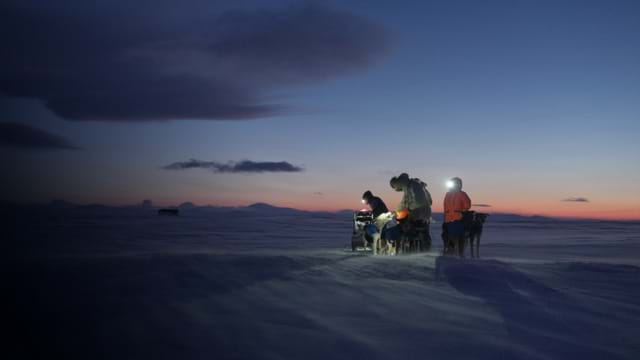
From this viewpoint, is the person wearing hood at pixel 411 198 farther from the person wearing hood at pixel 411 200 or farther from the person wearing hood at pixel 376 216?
the person wearing hood at pixel 376 216

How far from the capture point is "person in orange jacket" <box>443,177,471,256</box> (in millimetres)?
11977

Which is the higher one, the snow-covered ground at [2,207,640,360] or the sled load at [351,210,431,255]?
the sled load at [351,210,431,255]

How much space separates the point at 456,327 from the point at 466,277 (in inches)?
120

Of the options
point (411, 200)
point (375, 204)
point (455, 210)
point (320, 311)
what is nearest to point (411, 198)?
point (411, 200)

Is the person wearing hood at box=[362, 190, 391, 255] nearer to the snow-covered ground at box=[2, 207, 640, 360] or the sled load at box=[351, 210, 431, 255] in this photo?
Answer: the sled load at box=[351, 210, 431, 255]

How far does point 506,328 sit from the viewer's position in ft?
17.0

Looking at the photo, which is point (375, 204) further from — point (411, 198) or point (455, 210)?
point (455, 210)

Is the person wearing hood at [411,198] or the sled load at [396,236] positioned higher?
the person wearing hood at [411,198]

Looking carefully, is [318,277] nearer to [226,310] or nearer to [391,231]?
[226,310]

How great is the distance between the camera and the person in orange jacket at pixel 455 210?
472 inches

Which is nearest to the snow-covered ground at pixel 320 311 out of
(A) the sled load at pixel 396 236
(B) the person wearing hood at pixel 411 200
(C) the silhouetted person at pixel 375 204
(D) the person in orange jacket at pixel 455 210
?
(D) the person in orange jacket at pixel 455 210

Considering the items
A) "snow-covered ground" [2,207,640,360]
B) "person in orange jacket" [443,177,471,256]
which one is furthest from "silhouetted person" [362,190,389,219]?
"snow-covered ground" [2,207,640,360]

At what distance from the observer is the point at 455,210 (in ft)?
39.5

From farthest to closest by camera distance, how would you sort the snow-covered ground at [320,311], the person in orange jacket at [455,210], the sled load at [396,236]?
the sled load at [396,236] < the person in orange jacket at [455,210] < the snow-covered ground at [320,311]
